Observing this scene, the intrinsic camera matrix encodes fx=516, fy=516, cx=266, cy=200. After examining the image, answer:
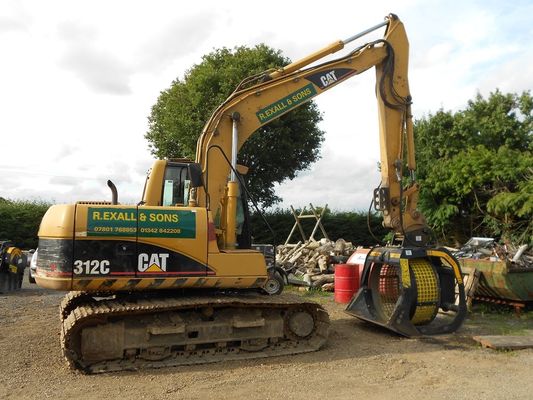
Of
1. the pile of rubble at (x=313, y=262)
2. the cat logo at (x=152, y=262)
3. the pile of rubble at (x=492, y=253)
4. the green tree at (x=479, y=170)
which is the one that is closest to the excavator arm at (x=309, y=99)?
the cat logo at (x=152, y=262)

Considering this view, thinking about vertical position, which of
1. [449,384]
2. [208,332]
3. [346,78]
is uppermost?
[346,78]

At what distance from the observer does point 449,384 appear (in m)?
5.68

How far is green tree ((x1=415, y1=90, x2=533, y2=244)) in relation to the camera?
17.8 m

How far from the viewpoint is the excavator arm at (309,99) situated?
738 centimetres

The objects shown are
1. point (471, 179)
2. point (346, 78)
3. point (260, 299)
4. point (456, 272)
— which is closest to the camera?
point (260, 299)

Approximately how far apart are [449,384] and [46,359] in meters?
4.87

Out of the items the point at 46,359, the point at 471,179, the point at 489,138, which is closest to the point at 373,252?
the point at 46,359

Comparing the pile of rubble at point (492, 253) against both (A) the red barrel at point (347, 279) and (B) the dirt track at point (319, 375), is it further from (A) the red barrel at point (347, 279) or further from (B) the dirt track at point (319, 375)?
(B) the dirt track at point (319, 375)

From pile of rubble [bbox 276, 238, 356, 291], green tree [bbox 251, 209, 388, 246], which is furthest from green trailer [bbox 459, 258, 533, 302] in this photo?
green tree [bbox 251, 209, 388, 246]

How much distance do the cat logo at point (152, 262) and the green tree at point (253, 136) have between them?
54.7 feet

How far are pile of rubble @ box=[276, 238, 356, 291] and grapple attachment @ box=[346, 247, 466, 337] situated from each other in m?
4.43

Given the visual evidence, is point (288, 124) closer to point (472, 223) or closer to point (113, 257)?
point (472, 223)

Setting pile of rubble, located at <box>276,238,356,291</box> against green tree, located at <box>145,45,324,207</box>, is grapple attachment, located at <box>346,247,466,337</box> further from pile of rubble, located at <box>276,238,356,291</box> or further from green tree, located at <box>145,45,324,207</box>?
green tree, located at <box>145,45,324,207</box>

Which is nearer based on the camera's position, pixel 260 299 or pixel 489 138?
pixel 260 299
